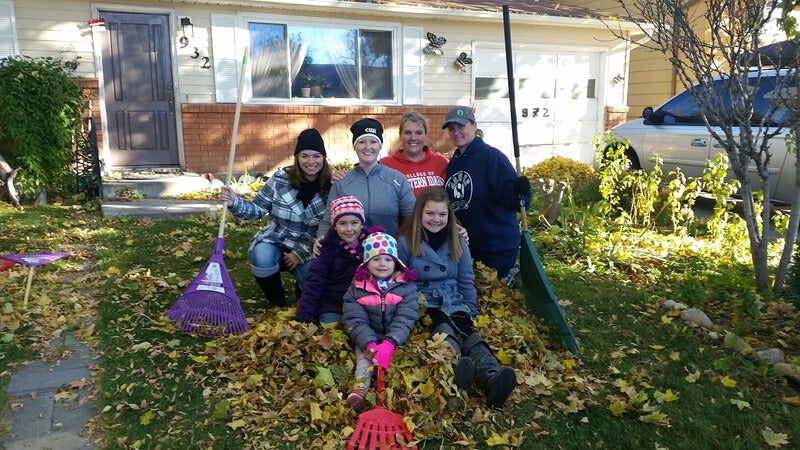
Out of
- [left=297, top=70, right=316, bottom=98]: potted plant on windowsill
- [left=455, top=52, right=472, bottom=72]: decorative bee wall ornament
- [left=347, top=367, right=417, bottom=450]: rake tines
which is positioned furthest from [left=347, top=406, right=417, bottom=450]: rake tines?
[left=455, top=52, right=472, bottom=72]: decorative bee wall ornament

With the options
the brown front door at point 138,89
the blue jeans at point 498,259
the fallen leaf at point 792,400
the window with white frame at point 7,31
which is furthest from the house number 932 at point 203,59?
the fallen leaf at point 792,400

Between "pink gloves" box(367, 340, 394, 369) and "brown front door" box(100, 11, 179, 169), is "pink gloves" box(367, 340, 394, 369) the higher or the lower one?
the lower one

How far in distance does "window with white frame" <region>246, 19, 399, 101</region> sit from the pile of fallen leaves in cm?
713

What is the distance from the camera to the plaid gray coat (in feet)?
13.4

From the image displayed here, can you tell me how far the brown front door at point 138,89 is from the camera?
8773 millimetres

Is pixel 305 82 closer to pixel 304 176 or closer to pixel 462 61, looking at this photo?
pixel 462 61

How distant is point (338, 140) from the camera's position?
411 inches

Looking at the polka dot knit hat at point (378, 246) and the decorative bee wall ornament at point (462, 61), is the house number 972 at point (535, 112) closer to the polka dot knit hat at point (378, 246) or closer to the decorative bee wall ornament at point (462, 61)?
the decorative bee wall ornament at point (462, 61)

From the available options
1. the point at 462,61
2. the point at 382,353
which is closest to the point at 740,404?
the point at 382,353

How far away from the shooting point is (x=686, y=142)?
26.3 feet

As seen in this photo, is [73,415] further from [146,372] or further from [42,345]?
[42,345]

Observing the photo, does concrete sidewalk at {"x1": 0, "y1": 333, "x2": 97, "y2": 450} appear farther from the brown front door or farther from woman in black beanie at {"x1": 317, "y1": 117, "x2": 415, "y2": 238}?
the brown front door

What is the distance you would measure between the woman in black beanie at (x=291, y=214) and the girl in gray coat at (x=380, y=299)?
925 mm

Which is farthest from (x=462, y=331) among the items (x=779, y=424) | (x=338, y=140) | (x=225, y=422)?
(x=338, y=140)
